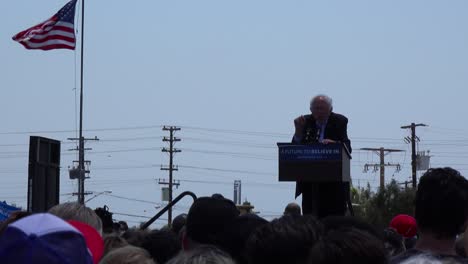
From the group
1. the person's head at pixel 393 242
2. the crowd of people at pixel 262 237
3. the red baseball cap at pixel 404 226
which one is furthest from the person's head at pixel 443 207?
the red baseball cap at pixel 404 226

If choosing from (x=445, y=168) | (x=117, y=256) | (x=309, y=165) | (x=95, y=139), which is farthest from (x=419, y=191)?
(x=95, y=139)

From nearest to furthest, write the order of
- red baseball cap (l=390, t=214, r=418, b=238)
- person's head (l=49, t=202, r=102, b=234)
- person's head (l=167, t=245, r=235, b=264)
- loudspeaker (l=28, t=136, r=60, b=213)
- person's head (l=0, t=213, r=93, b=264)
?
1. person's head (l=0, t=213, r=93, b=264)
2. person's head (l=167, t=245, r=235, b=264)
3. person's head (l=49, t=202, r=102, b=234)
4. red baseball cap (l=390, t=214, r=418, b=238)
5. loudspeaker (l=28, t=136, r=60, b=213)

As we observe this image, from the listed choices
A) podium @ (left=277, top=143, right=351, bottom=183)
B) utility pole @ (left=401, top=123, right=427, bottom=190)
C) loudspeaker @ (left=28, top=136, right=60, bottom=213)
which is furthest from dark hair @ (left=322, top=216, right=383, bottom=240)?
utility pole @ (left=401, top=123, right=427, bottom=190)

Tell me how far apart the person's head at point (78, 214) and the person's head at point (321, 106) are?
388 centimetres

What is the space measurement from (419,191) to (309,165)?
181 inches

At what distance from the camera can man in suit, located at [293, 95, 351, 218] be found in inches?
366

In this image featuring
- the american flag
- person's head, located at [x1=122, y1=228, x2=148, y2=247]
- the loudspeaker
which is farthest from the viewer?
the american flag

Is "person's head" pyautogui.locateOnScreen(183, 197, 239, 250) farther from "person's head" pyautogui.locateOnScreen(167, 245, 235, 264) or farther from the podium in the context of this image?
the podium

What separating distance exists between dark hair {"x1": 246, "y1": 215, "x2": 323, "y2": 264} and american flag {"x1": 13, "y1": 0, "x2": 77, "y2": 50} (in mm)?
18864

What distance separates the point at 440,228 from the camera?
4.38 m

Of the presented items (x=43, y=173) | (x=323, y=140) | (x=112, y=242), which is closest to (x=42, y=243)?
(x=112, y=242)

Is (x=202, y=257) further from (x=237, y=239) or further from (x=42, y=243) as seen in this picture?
(x=237, y=239)

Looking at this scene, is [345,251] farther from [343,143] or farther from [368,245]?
[343,143]

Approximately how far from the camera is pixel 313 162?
905 cm
